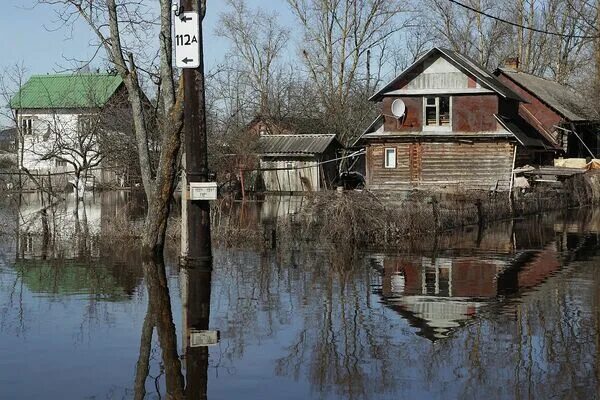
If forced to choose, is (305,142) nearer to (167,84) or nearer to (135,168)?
(135,168)

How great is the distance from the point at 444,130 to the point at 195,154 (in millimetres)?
31083

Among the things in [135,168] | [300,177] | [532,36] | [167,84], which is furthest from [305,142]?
[167,84]

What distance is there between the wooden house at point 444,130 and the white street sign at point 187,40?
98.4ft

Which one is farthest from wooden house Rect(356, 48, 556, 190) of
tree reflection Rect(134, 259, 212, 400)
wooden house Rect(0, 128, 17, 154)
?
tree reflection Rect(134, 259, 212, 400)

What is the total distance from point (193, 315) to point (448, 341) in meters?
3.40

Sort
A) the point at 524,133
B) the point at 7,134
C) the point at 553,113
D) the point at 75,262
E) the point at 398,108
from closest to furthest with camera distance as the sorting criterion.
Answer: the point at 75,262 < the point at 398,108 < the point at 524,133 < the point at 553,113 < the point at 7,134

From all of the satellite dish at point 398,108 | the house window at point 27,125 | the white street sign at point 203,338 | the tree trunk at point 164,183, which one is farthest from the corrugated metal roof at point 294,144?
the white street sign at point 203,338

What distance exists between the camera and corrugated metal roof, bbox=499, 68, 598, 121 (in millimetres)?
54156

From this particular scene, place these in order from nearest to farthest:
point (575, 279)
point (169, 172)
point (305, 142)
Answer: point (575, 279) → point (169, 172) → point (305, 142)

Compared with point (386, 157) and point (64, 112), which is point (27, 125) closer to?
point (64, 112)

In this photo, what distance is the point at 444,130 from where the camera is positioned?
44.7m

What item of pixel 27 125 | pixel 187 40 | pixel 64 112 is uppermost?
pixel 64 112

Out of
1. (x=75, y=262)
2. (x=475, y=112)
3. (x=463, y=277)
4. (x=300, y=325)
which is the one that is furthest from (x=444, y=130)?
(x=300, y=325)

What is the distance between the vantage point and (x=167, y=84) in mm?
17516
